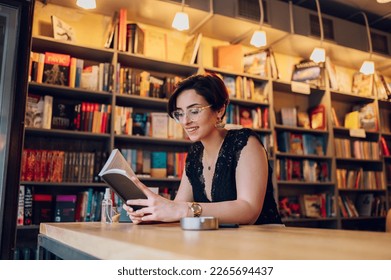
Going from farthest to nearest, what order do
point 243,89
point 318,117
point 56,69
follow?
point 318,117 < point 243,89 < point 56,69

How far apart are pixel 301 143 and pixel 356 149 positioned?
2.38 ft

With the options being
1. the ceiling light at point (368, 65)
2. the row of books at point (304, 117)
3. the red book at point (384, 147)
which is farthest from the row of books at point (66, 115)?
the red book at point (384, 147)

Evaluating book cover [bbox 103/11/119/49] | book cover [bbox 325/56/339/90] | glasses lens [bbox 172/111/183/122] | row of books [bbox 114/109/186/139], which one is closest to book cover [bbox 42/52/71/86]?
book cover [bbox 103/11/119/49]

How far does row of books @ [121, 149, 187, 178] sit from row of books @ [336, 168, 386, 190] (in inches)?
67.5

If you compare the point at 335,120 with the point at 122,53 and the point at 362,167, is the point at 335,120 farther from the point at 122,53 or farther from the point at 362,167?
the point at 122,53

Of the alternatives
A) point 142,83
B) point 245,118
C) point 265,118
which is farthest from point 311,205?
point 142,83

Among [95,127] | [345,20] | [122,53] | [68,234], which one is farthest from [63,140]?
[345,20]

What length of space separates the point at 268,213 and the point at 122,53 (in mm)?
1840

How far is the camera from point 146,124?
2.84m

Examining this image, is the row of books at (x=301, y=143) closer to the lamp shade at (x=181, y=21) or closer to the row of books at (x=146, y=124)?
the row of books at (x=146, y=124)

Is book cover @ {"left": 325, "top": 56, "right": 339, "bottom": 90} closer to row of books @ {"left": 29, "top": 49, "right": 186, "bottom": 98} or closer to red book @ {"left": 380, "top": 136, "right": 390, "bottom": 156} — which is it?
red book @ {"left": 380, "top": 136, "right": 390, "bottom": 156}

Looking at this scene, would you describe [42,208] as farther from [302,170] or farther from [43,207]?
[302,170]

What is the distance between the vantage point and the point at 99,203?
2.54m
